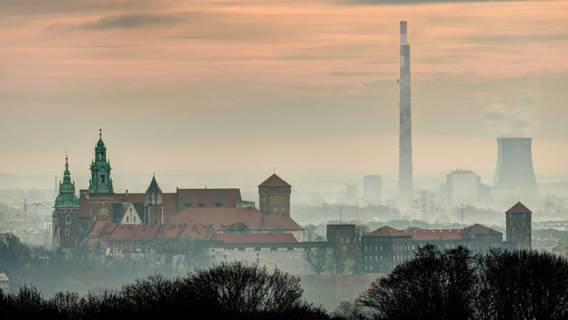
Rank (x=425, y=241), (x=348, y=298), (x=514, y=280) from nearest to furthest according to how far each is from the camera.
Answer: (x=514, y=280), (x=348, y=298), (x=425, y=241)

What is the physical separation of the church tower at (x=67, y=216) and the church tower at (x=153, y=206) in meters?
6.35

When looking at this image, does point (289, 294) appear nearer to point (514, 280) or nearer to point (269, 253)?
point (514, 280)

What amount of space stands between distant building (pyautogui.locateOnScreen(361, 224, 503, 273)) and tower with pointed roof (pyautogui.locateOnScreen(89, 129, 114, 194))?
18087 mm

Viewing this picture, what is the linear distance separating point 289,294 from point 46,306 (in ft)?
24.6

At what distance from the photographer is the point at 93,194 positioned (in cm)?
16762

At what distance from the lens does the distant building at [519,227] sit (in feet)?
529

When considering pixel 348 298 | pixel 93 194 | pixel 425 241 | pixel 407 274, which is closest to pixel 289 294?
pixel 407 274

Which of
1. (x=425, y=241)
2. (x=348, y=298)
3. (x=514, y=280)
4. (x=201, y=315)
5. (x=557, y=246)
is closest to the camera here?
(x=201, y=315)

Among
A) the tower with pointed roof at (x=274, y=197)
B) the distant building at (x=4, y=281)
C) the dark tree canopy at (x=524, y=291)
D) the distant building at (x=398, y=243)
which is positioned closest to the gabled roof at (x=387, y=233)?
the distant building at (x=398, y=243)

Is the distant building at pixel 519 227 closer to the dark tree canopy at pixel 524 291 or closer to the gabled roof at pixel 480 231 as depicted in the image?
the gabled roof at pixel 480 231

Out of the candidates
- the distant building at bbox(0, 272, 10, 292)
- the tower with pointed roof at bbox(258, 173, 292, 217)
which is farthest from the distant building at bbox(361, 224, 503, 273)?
the distant building at bbox(0, 272, 10, 292)

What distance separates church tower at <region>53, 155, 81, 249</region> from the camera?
163m

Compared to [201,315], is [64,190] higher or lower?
higher

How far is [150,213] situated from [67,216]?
7336 millimetres
